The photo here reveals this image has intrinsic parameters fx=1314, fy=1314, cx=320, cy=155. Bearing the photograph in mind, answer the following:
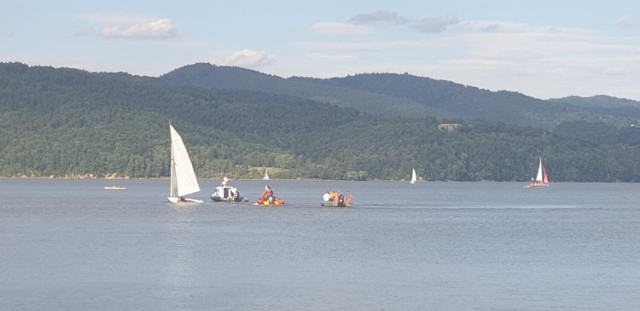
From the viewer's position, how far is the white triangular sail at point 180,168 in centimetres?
11406

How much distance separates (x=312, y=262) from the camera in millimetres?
64250

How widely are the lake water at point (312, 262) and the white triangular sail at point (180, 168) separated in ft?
15.5

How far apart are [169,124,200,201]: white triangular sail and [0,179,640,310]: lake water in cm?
473

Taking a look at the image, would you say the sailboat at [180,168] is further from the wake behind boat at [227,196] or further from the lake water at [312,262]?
the wake behind boat at [227,196]

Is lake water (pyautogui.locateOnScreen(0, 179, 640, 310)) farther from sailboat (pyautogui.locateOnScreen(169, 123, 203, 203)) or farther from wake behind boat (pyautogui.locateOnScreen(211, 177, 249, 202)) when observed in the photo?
wake behind boat (pyautogui.locateOnScreen(211, 177, 249, 202))

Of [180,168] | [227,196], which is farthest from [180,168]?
[227,196]

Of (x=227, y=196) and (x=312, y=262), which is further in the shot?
(x=227, y=196)

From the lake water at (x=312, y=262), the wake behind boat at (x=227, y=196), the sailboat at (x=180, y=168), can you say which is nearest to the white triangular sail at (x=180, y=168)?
the sailboat at (x=180, y=168)

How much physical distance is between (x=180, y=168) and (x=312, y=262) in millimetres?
52211

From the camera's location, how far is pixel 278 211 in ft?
394

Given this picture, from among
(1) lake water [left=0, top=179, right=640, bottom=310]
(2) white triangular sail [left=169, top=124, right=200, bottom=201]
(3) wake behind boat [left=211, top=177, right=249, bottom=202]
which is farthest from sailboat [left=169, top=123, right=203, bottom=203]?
(3) wake behind boat [left=211, top=177, right=249, bottom=202]

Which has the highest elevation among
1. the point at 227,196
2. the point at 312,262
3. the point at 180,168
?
the point at 180,168

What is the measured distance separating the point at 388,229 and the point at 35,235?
25.4 m

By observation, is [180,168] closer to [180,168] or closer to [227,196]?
[180,168]
